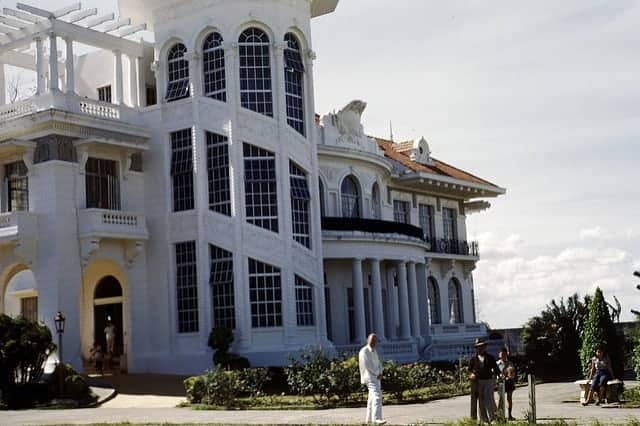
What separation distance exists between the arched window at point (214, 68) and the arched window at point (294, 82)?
238 centimetres

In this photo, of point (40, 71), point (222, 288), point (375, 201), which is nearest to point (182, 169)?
point (222, 288)

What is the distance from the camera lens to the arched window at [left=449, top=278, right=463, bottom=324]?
180ft

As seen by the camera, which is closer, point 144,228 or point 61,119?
point 61,119

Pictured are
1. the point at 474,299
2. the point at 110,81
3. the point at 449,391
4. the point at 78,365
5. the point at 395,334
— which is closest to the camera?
the point at 449,391

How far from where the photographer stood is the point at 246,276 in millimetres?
36625

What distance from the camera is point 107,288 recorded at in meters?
40.1

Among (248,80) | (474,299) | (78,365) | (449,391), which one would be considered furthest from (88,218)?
(474,299)

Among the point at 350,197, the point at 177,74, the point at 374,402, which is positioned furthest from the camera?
the point at 350,197

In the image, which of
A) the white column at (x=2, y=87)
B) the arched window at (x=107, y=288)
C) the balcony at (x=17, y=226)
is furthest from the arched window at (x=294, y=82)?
the white column at (x=2, y=87)

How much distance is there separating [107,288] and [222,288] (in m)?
5.65

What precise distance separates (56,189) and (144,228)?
157 inches

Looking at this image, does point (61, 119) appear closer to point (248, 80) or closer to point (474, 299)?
point (248, 80)

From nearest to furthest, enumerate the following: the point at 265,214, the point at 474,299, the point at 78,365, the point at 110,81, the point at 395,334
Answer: the point at 78,365 < the point at 265,214 < the point at 110,81 < the point at 395,334 < the point at 474,299

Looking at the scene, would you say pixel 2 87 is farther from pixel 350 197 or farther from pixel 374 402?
pixel 374 402
